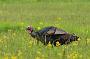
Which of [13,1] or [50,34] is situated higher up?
[50,34]

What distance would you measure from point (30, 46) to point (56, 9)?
13.3m

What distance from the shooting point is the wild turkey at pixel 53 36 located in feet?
22.1

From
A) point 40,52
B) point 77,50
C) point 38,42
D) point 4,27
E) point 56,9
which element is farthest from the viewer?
point 56,9

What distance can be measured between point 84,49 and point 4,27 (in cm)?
466

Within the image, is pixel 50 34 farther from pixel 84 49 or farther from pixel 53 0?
pixel 53 0

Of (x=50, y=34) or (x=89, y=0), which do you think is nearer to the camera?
(x=50, y=34)

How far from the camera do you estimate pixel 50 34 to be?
6785 mm

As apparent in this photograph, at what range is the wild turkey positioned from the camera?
6.74 m

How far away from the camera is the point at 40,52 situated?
6.31 metres

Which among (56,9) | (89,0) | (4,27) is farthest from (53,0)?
(4,27)

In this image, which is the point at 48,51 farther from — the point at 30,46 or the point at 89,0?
the point at 89,0

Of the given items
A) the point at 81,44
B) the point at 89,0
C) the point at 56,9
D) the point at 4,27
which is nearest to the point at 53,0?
the point at 89,0

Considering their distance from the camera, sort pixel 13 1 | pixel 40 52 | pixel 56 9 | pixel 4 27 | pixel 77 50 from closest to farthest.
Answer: pixel 40 52
pixel 77 50
pixel 4 27
pixel 56 9
pixel 13 1

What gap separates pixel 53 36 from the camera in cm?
693
